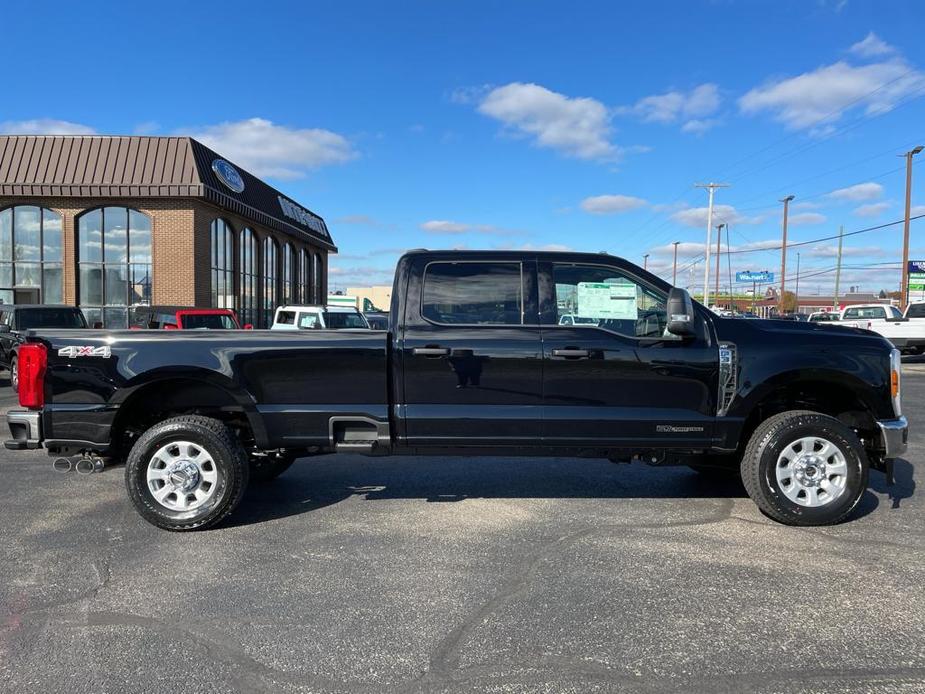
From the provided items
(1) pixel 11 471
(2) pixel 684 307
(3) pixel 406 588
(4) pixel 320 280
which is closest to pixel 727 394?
(2) pixel 684 307

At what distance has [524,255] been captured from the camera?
4.90m

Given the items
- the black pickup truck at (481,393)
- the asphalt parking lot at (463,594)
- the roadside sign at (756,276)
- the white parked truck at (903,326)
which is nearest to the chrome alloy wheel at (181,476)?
the black pickup truck at (481,393)

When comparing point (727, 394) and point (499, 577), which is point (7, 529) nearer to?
point (499, 577)

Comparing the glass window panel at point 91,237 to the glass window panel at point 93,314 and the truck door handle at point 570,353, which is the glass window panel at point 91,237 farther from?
the truck door handle at point 570,353

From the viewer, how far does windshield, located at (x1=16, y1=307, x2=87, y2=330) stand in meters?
14.2

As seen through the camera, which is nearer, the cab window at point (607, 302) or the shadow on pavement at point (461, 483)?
the cab window at point (607, 302)

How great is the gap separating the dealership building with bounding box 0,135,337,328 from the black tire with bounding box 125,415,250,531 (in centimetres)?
1917

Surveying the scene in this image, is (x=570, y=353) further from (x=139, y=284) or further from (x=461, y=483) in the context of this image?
(x=139, y=284)

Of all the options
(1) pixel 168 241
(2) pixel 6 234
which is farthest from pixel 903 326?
(2) pixel 6 234

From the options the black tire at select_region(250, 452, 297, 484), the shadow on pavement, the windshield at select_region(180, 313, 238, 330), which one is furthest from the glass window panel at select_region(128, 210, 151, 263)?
Result: the black tire at select_region(250, 452, 297, 484)

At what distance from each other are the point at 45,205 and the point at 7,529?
22383 millimetres

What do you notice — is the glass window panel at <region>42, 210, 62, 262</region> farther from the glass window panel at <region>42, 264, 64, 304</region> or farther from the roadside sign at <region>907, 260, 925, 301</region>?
the roadside sign at <region>907, 260, 925, 301</region>

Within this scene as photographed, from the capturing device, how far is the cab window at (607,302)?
4785 millimetres

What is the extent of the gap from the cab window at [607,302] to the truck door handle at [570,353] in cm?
22
